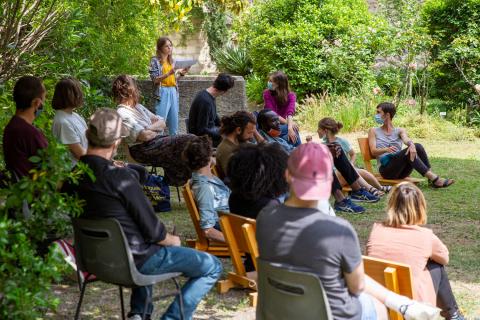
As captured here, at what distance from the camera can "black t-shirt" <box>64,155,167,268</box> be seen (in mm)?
4777

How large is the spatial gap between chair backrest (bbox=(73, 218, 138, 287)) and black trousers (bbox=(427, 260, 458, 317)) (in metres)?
1.90

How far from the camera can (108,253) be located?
475cm

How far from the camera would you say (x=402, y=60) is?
1775 cm

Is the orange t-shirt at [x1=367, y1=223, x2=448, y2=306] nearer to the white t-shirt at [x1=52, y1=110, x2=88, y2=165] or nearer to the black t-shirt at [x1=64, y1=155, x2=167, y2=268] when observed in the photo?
the black t-shirt at [x1=64, y1=155, x2=167, y2=268]

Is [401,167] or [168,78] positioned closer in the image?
[401,167]

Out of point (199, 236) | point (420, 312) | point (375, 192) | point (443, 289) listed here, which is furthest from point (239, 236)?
point (375, 192)

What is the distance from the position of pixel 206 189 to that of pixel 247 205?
64 cm

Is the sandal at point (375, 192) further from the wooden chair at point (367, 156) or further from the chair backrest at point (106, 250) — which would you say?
the chair backrest at point (106, 250)

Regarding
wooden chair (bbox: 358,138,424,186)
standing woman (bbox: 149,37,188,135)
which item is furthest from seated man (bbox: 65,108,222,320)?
standing woman (bbox: 149,37,188,135)

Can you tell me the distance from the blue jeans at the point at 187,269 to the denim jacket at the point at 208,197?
151 centimetres

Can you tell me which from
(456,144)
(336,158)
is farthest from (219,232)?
(456,144)

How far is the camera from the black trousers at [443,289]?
17.6 ft

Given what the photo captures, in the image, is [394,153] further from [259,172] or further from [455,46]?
[455,46]

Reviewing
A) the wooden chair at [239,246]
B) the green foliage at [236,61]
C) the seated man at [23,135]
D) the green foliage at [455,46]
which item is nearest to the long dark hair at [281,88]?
the wooden chair at [239,246]
